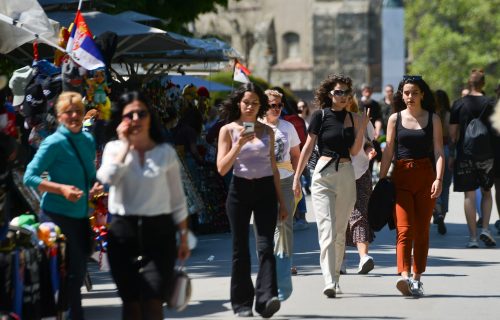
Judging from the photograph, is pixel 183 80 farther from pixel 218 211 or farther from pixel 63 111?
pixel 63 111

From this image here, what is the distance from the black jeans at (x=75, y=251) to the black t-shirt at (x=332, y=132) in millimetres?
2887

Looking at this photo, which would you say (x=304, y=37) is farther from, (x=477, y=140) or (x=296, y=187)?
(x=296, y=187)

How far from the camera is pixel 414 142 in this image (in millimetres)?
11188

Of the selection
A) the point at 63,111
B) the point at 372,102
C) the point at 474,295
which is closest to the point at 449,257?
the point at 474,295

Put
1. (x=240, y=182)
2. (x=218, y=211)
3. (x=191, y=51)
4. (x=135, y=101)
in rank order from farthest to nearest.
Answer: (x=191, y=51), (x=218, y=211), (x=240, y=182), (x=135, y=101)

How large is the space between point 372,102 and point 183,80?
396 centimetres

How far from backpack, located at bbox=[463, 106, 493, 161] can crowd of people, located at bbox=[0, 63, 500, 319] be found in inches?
95.4

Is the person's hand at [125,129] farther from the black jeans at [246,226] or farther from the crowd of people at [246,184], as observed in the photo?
the black jeans at [246,226]

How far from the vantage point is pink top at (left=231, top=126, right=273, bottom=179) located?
9789 millimetres

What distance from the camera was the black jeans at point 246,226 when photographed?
32.1ft

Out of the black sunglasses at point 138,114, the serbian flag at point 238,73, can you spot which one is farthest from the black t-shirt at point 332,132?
the serbian flag at point 238,73

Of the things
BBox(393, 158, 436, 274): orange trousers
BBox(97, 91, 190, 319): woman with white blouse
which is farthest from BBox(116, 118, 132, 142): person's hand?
BBox(393, 158, 436, 274): orange trousers

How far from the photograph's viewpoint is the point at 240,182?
9.81 meters

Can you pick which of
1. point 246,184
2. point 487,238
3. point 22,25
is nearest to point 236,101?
point 246,184
